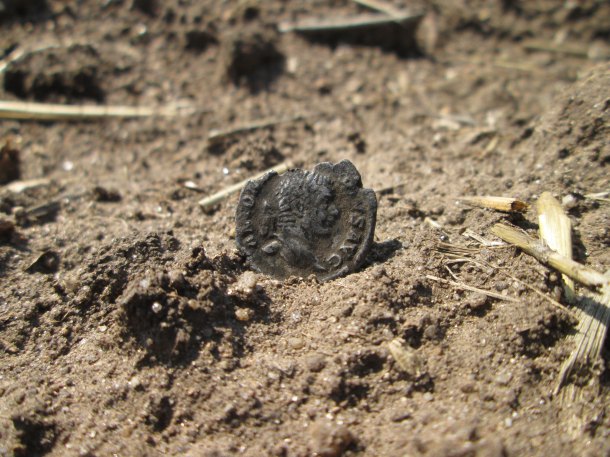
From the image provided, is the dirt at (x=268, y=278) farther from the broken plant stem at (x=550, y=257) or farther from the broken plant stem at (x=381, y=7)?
the broken plant stem at (x=381, y=7)

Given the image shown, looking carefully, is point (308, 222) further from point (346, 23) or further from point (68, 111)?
point (346, 23)

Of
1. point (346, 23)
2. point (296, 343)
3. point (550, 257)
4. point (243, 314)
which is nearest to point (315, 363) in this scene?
point (296, 343)

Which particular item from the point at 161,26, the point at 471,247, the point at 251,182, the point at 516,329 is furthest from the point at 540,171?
the point at 161,26

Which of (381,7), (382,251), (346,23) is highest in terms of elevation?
(381,7)

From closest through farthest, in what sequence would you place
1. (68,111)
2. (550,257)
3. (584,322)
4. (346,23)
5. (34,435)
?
(34,435) → (584,322) → (550,257) → (68,111) → (346,23)

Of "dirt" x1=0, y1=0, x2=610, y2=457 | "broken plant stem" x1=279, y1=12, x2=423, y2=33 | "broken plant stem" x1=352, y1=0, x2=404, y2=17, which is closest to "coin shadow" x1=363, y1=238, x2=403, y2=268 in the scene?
"dirt" x1=0, y1=0, x2=610, y2=457

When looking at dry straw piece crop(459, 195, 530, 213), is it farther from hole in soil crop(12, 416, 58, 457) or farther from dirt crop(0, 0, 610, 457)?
hole in soil crop(12, 416, 58, 457)
